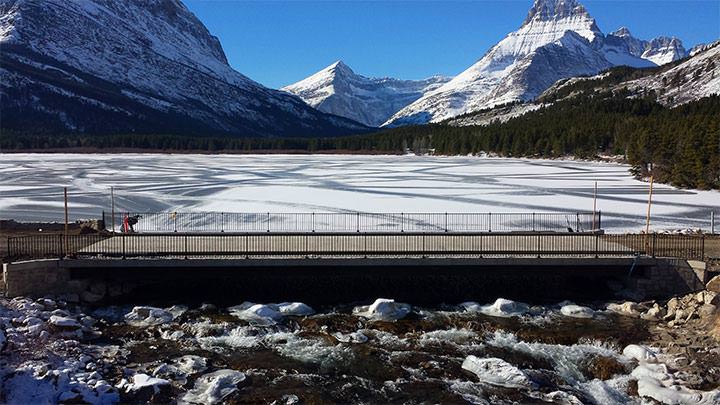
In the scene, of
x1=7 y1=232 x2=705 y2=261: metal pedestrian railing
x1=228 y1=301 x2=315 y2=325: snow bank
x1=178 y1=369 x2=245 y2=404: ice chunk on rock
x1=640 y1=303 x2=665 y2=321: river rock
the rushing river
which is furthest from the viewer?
x1=7 y1=232 x2=705 y2=261: metal pedestrian railing

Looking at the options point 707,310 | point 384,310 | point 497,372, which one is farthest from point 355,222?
point 707,310

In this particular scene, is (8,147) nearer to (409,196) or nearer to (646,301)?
(409,196)

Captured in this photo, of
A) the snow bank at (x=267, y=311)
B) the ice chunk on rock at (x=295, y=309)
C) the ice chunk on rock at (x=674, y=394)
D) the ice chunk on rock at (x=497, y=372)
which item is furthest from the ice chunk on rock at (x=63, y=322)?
the ice chunk on rock at (x=674, y=394)

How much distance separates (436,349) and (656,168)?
65.3 metres

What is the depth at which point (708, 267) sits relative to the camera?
76.0ft

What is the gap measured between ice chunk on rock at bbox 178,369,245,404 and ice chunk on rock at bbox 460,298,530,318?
33.4ft

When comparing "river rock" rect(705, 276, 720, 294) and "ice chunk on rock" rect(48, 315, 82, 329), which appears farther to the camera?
"river rock" rect(705, 276, 720, 294)

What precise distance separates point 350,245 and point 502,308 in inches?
297

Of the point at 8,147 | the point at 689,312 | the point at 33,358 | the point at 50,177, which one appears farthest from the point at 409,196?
the point at 8,147

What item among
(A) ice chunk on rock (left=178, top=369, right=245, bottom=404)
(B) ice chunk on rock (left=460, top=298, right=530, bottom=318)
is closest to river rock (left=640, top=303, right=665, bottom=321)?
(B) ice chunk on rock (left=460, top=298, right=530, bottom=318)

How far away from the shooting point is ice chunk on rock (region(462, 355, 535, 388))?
1582 cm

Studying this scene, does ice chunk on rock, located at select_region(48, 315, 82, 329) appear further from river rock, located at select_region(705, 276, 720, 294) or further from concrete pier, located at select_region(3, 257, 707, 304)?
river rock, located at select_region(705, 276, 720, 294)

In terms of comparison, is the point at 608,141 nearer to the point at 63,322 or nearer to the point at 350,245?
the point at 350,245

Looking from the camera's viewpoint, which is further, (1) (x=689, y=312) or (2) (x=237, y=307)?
(2) (x=237, y=307)
